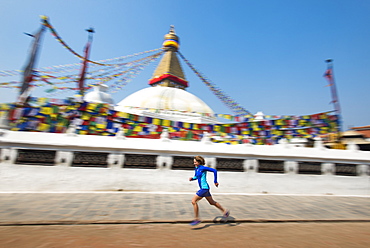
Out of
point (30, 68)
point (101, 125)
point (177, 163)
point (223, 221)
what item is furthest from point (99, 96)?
point (223, 221)

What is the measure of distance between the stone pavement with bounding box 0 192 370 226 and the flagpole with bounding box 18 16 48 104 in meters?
3.62

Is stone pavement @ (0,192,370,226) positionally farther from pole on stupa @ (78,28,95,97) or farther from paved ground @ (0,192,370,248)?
pole on stupa @ (78,28,95,97)

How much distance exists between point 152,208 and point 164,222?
0.93 metres

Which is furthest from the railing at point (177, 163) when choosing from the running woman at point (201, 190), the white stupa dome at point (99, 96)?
the white stupa dome at point (99, 96)

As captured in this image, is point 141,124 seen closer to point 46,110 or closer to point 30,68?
point 46,110

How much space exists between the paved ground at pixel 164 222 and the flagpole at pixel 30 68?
12.0 ft

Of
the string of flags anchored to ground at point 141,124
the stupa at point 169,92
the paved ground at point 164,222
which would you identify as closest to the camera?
the paved ground at point 164,222

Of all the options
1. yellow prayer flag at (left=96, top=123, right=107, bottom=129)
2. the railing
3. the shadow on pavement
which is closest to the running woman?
the shadow on pavement

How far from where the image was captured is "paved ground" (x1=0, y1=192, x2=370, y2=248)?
307 cm

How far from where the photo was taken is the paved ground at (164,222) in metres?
3.07

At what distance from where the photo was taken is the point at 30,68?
750 centimetres

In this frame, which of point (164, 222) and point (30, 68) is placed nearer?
point (164, 222)

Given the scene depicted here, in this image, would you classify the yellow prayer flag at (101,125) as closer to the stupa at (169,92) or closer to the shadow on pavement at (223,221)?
the shadow on pavement at (223,221)

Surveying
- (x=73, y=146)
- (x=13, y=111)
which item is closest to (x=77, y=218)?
(x=73, y=146)
